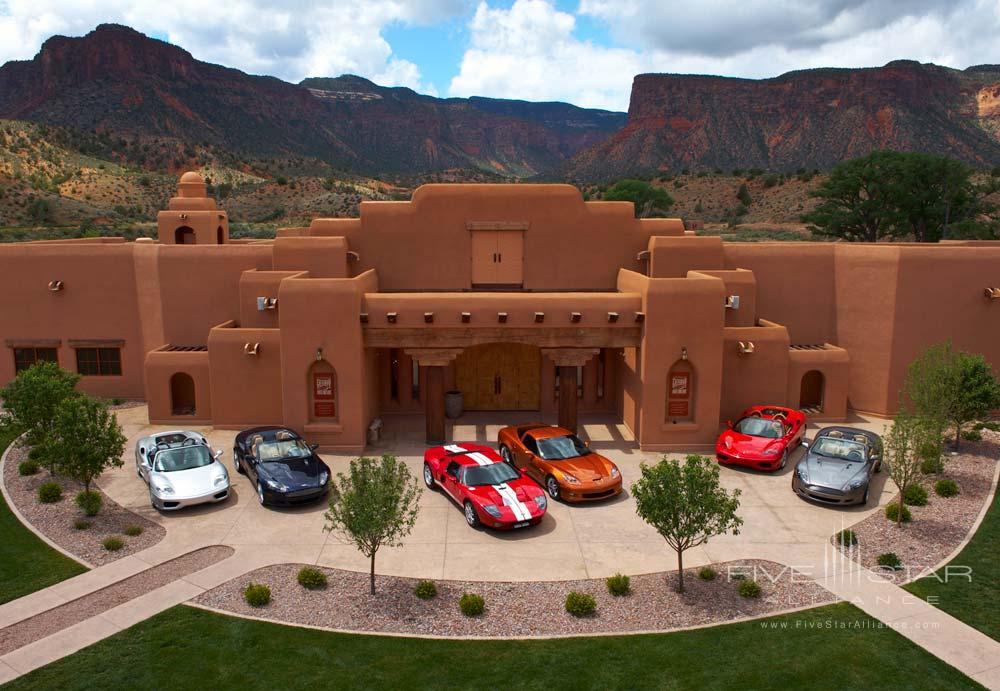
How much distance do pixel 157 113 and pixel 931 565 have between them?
115502 mm

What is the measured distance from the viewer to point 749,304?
22.4 meters

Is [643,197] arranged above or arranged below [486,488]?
above

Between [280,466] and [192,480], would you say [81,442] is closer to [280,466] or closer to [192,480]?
[192,480]

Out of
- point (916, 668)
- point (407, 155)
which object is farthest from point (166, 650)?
point (407, 155)

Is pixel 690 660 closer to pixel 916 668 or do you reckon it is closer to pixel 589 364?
pixel 916 668

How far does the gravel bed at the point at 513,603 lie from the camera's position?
11227mm

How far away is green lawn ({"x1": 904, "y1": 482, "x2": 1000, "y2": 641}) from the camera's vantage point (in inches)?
443

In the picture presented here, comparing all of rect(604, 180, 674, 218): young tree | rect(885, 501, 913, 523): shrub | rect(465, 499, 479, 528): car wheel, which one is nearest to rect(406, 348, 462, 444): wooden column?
rect(465, 499, 479, 528): car wheel

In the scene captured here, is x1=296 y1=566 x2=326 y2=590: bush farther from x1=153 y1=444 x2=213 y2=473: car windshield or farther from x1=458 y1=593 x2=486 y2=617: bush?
x1=153 y1=444 x2=213 y2=473: car windshield

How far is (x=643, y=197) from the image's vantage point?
2721 inches

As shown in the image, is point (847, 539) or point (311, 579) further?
point (847, 539)

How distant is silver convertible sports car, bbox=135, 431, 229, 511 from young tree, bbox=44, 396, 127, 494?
42.1 inches

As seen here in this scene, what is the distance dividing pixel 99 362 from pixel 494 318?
14.7 meters

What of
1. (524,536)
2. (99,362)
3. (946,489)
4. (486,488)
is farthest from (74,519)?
(946,489)
